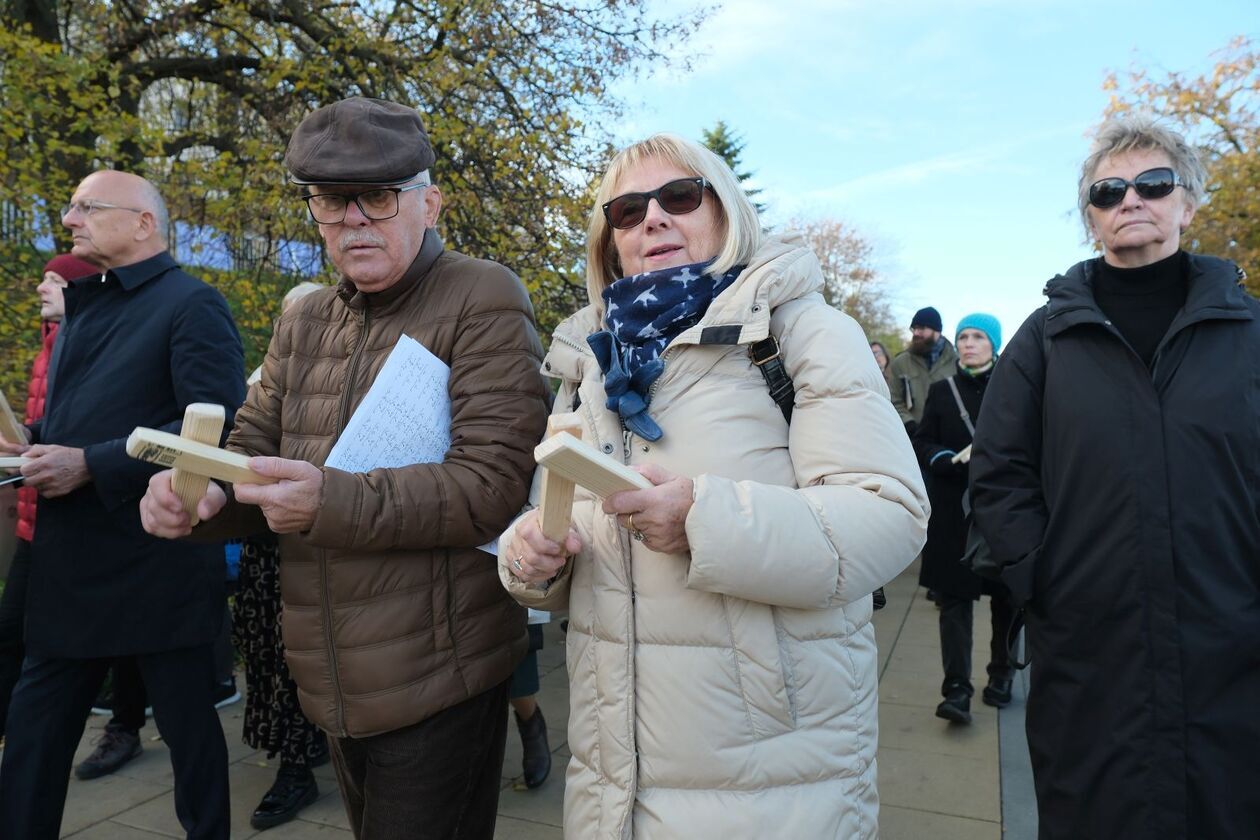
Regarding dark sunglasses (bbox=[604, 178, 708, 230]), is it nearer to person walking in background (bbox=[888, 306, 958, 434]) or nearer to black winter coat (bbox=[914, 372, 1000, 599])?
black winter coat (bbox=[914, 372, 1000, 599])

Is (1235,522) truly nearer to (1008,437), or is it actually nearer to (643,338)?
(1008,437)

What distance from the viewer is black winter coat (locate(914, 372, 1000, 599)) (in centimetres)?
471

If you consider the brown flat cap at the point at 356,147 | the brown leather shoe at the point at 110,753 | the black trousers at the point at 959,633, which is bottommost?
the brown leather shoe at the point at 110,753

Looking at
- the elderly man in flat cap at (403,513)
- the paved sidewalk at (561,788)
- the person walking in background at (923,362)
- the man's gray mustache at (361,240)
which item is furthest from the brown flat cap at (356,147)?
the person walking in background at (923,362)

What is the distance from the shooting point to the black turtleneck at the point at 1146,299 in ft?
7.56

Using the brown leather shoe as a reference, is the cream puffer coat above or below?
above

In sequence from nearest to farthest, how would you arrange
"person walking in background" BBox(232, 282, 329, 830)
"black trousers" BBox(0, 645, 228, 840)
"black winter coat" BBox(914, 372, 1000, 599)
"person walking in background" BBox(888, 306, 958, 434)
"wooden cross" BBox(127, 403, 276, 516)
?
"wooden cross" BBox(127, 403, 276, 516) → "black trousers" BBox(0, 645, 228, 840) → "person walking in background" BBox(232, 282, 329, 830) → "black winter coat" BBox(914, 372, 1000, 599) → "person walking in background" BBox(888, 306, 958, 434)

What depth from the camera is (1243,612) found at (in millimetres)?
2023

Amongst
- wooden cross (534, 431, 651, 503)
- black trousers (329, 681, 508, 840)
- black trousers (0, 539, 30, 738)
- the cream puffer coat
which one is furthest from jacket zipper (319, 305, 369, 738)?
black trousers (0, 539, 30, 738)

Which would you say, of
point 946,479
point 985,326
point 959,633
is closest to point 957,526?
point 946,479

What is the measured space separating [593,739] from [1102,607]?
129 centimetres

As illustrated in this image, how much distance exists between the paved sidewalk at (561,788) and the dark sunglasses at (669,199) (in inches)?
96.4

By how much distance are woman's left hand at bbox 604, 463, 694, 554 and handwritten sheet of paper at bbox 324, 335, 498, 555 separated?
2.13 ft

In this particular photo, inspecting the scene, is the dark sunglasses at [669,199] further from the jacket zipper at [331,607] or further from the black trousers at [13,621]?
the black trousers at [13,621]
